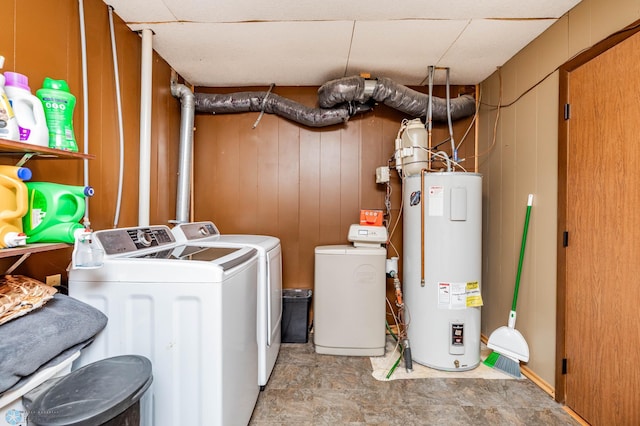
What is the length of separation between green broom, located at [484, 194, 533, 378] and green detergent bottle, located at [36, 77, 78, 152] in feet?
8.50

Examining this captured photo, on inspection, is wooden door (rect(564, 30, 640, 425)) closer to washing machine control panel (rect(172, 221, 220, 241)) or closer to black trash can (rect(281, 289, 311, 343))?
black trash can (rect(281, 289, 311, 343))

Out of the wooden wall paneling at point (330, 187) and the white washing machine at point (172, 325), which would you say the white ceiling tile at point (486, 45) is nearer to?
the wooden wall paneling at point (330, 187)

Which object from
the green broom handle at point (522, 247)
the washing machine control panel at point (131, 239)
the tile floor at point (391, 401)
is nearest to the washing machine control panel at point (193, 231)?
the washing machine control panel at point (131, 239)

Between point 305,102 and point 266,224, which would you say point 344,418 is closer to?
point 266,224

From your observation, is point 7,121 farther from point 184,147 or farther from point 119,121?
point 184,147

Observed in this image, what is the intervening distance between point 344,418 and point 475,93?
2857 millimetres

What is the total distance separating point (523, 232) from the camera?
7.27 ft

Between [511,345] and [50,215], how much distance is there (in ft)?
8.96

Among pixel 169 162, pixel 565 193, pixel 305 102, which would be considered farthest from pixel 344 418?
pixel 305 102

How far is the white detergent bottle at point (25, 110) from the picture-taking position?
109 centimetres

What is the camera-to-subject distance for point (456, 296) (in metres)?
2.24

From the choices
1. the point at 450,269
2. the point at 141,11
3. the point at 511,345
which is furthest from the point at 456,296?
the point at 141,11

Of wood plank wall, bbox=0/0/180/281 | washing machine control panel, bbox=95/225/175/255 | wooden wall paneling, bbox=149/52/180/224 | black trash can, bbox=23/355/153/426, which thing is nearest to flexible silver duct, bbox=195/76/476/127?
wooden wall paneling, bbox=149/52/180/224

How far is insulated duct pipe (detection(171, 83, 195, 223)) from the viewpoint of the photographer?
254cm
